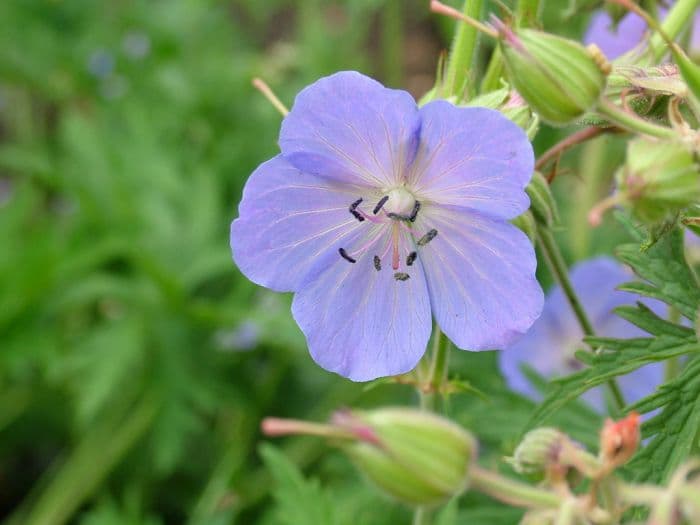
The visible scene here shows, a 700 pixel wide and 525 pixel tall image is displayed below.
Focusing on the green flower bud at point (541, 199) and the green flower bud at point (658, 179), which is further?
the green flower bud at point (541, 199)

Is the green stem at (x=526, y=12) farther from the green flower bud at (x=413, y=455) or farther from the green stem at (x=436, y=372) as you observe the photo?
the green flower bud at (x=413, y=455)

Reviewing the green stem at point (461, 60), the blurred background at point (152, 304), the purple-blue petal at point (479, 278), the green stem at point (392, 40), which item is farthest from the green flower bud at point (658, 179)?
the green stem at point (392, 40)

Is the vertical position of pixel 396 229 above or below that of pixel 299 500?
above

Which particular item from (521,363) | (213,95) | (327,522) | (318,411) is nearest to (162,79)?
(213,95)

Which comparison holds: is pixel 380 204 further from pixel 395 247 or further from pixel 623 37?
pixel 623 37

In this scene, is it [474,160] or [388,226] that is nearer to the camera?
[474,160]

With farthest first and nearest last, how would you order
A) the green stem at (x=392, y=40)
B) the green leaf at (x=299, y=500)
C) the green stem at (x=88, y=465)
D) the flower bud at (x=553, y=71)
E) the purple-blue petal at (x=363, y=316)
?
the green stem at (x=392, y=40), the green stem at (x=88, y=465), the green leaf at (x=299, y=500), the purple-blue petal at (x=363, y=316), the flower bud at (x=553, y=71)

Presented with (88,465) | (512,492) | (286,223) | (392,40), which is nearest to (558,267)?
(286,223)
